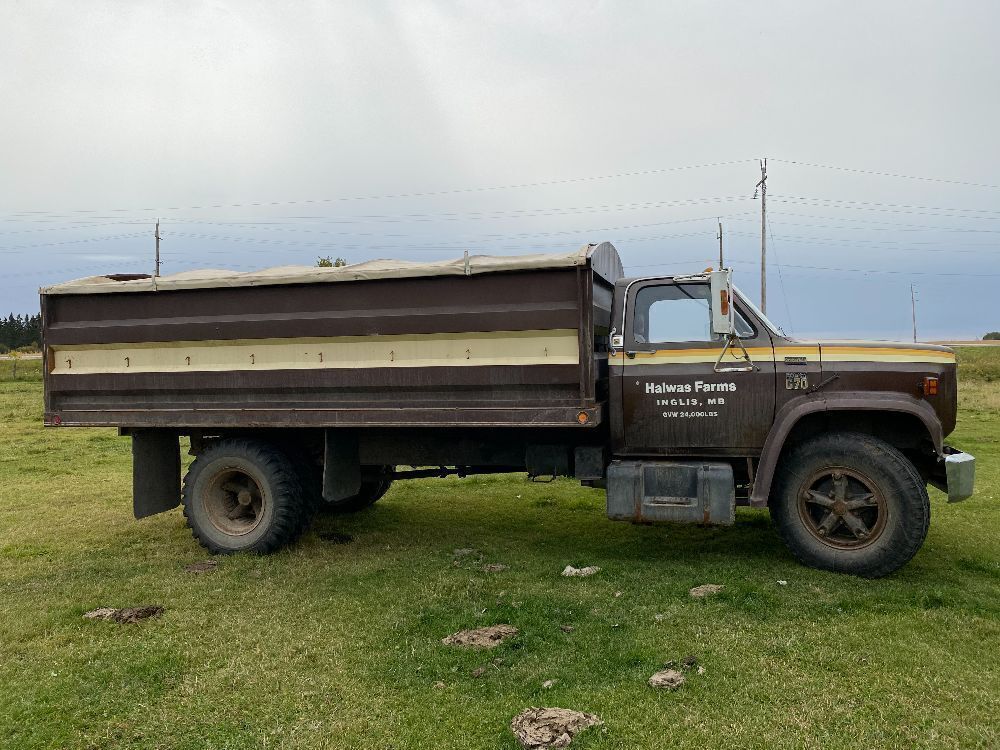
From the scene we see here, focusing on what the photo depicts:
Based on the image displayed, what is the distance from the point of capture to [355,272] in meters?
6.27

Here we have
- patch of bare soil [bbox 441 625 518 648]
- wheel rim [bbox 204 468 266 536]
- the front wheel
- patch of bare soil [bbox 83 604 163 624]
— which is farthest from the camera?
wheel rim [bbox 204 468 266 536]

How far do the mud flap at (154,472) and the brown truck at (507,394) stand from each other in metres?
0.03

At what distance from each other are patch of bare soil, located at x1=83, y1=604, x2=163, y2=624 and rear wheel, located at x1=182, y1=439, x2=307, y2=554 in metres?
1.47

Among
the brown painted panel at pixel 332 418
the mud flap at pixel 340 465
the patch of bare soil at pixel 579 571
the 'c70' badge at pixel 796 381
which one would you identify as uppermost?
the 'c70' badge at pixel 796 381

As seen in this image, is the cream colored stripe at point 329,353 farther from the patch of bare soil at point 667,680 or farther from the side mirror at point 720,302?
the patch of bare soil at point 667,680

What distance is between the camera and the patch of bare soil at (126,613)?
5.18m

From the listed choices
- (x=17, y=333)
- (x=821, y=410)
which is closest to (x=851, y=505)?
(x=821, y=410)

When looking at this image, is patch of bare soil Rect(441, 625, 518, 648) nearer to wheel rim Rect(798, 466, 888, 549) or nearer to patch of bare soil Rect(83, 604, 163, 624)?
patch of bare soil Rect(83, 604, 163, 624)

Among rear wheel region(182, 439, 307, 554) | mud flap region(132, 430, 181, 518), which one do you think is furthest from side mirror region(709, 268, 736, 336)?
mud flap region(132, 430, 181, 518)

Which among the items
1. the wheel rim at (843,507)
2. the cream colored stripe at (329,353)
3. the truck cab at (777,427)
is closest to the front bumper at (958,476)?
the truck cab at (777,427)

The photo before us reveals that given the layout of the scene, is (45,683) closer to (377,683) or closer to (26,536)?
(377,683)

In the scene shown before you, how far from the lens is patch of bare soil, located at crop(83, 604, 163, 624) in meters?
5.18

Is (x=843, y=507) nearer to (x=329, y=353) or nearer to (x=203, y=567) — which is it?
(x=329, y=353)

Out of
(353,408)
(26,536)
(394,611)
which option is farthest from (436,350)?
(26,536)
